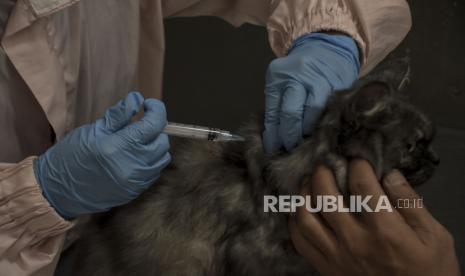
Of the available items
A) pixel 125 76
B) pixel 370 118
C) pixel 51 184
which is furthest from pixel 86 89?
pixel 370 118

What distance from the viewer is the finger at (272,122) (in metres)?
1.02

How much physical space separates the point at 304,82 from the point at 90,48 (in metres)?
0.45

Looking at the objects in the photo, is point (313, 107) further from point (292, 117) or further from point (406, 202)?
point (406, 202)

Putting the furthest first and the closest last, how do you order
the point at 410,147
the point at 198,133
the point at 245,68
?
the point at 245,68 < the point at 198,133 < the point at 410,147

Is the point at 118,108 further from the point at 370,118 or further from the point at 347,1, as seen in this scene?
the point at 347,1

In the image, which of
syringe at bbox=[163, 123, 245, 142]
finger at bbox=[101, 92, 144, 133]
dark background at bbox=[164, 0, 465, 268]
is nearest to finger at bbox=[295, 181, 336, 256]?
syringe at bbox=[163, 123, 245, 142]

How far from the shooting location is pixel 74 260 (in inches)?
45.6

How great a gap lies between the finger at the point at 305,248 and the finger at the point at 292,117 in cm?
16

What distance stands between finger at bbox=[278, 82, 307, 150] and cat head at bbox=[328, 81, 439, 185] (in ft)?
0.25

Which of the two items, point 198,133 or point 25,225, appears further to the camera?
point 198,133

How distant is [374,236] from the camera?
2.77 ft

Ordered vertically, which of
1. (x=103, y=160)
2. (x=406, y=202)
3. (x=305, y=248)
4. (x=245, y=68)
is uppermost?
(x=103, y=160)

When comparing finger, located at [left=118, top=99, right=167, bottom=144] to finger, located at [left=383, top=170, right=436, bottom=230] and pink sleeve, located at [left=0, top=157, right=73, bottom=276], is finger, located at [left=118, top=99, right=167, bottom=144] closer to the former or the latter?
pink sleeve, located at [left=0, top=157, right=73, bottom=276]

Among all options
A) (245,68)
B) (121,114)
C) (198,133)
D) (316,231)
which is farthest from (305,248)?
(245,68)
